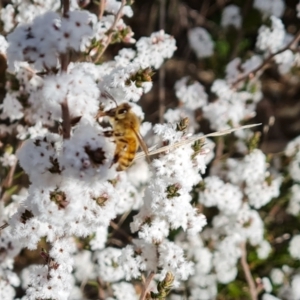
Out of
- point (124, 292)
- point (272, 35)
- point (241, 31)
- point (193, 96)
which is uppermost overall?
point (241, 31)

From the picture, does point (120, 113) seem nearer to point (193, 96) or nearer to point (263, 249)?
point (193, 96)

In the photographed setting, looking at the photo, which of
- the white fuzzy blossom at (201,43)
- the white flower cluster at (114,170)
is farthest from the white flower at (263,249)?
the white fuzzy blossom at (201,43)

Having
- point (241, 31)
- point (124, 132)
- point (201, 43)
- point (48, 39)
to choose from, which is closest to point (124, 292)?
point (124, 132)

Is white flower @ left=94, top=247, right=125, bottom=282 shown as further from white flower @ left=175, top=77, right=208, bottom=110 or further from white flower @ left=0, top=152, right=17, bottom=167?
white flower @ left=175, top=77, right=208, bottom=110

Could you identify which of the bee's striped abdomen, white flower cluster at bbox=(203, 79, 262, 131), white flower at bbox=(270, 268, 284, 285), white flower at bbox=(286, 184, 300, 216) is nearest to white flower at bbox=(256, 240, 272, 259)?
white flower at bbox=(270, 268, 284, 285)

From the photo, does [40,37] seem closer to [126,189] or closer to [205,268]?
[126,189]

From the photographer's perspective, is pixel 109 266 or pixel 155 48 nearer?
pixel 155 48

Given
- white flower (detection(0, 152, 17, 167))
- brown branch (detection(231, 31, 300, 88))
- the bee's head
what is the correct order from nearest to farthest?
the bee's head
white flower (detection(0, 152, 17, 167))
brown branch (detection(231, 31, 300, 88))

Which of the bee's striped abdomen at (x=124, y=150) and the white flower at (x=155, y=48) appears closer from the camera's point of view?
the bee's striped abdomen at (x=124, y=150)

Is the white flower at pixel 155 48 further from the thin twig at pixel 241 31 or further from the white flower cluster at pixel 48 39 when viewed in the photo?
the thin twig at pixel 241 31
